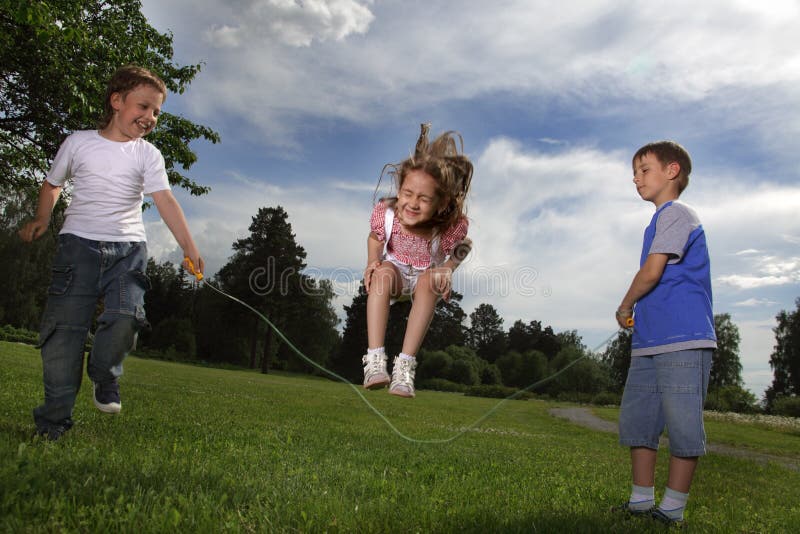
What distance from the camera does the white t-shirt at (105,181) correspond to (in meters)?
4.88

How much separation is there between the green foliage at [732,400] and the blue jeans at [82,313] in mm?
37905

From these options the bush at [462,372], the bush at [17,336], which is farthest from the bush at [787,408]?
the bush at [17,336]

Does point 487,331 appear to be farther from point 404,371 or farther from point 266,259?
point 404,371

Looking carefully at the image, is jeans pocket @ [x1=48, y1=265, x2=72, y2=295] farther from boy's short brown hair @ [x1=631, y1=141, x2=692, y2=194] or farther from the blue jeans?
boy's short brown hair @ [x1=631, y1=141, x2=692, y2=194]

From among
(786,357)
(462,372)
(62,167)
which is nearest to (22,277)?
(462,372)

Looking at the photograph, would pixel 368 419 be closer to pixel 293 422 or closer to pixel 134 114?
pixel 293 422

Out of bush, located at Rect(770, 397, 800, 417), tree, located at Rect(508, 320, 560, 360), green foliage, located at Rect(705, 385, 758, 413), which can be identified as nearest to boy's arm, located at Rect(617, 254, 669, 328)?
tree, located at Rect(508, 320, 560, 360)

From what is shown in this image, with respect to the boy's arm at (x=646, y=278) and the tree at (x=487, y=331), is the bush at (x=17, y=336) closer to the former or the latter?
the tree at (x=487, y=331)

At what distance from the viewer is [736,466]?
12008 millimetres

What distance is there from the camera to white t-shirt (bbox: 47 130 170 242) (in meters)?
4.88

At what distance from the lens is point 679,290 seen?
4266 millimetres

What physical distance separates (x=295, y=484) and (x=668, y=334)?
2769mm

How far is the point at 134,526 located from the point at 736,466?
1217 cm

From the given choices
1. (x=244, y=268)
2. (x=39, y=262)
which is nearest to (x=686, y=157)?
(x=244, y=268)
